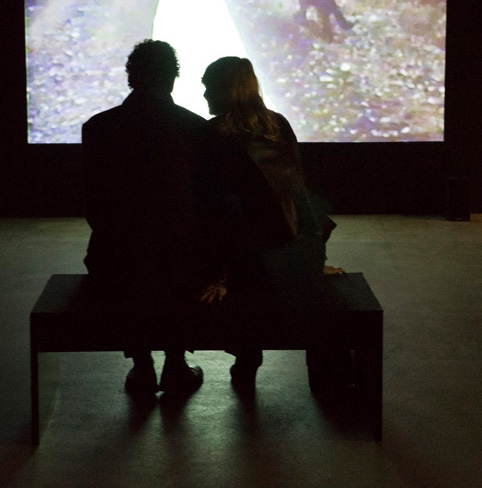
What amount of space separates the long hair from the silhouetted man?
120 mm

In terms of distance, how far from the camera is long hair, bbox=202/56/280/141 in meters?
2.92

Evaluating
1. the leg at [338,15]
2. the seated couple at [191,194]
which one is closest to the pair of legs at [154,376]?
the seated couple at [191,194]

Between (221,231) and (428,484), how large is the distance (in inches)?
38.9

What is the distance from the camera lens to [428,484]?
98.4 inches

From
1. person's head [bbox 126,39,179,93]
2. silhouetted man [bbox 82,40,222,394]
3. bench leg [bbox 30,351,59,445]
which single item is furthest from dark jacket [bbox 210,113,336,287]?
bench leg [bbox 30,351,59,445]

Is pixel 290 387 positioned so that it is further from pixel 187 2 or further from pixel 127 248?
pixel 187 2

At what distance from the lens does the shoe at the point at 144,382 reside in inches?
126

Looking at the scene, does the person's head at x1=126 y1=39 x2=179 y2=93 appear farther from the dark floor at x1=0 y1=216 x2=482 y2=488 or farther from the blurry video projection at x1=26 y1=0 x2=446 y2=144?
the blurry video projection at x1=26 y1=0 x2=446 y2=144

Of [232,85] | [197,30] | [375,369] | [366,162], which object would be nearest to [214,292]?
[375,369]

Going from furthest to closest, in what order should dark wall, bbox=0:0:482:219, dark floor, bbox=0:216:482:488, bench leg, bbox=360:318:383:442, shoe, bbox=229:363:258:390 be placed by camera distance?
1. dark wall, bbox=0:0:482:219
2. shoe, bbox=229:363:258:390
3. bench leg, bbox=360:318:383:442
4. dark floor, bbox=0:216:482:488

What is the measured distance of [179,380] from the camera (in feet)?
10.6

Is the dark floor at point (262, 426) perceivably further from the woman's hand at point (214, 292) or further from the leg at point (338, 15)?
the leg at point (338, 15)

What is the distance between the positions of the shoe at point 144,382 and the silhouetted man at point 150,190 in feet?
1.28

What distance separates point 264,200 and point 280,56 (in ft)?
15.9
